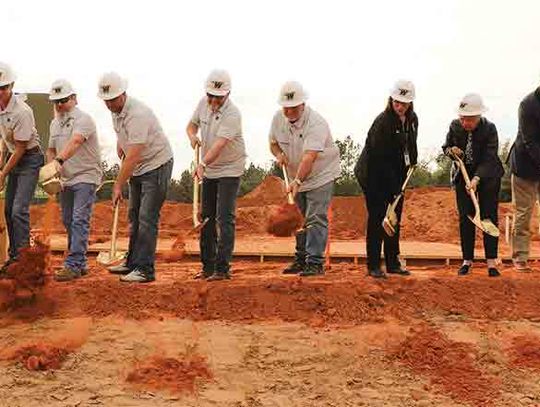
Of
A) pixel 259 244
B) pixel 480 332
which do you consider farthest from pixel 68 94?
pixel 259 244

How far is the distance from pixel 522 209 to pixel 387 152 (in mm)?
1757

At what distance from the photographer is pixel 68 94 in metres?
7.04

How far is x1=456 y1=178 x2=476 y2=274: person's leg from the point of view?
7.34 meters

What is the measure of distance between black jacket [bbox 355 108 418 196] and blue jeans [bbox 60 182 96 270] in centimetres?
242

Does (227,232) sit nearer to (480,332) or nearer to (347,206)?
(480,332)

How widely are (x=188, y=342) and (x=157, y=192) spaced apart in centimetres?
158

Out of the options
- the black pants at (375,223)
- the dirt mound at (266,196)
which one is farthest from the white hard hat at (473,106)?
the dirt mound at (266,196)

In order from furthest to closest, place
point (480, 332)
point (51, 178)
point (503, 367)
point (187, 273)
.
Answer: point (187, 273) → point (51, 178) → point (480, 332) → point (503, 367)

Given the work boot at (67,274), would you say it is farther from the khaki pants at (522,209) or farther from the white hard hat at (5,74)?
the khaki pants at (522,209)

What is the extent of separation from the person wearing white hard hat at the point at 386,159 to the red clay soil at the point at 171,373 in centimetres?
217

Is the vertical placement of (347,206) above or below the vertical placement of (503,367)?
above

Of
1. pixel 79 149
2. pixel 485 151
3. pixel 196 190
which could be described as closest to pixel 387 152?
pixel 485 151

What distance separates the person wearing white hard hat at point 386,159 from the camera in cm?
683

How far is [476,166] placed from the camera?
23.9 ft
